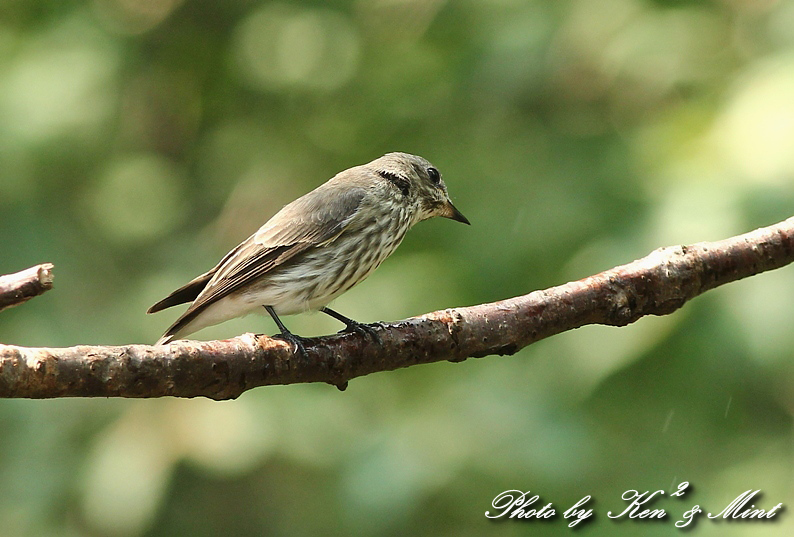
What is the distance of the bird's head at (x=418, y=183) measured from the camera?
13.9 feet

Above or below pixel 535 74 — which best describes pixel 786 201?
below

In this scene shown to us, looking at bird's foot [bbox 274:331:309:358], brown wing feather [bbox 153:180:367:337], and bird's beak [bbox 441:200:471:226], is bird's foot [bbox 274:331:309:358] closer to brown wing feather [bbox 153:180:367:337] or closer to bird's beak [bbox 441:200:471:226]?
brown wing feather [bbox 153:180:367:337]

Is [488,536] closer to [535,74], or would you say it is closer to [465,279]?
[465,279]

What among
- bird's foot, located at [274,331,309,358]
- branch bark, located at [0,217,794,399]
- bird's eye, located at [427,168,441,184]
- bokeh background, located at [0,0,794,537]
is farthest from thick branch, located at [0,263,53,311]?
bird's eye, located at [427,168,441,184]

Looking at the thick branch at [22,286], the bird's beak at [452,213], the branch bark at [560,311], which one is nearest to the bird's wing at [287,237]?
the bird's beak at [452,213]

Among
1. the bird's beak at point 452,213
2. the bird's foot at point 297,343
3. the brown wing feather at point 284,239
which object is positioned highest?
the brown wing feather at point 284,239

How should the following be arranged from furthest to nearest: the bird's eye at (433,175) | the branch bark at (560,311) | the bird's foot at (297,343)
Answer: the bird's eye at (433,175), the branch bark at (560,311), the bird's foot at (297,343)

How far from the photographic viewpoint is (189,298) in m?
3.94

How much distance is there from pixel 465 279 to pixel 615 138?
1.26 m

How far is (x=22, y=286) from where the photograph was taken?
2.15m

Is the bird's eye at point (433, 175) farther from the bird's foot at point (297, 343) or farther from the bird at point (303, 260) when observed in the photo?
the bird's foot at point (297, 343)

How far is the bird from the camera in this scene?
12.4 feet

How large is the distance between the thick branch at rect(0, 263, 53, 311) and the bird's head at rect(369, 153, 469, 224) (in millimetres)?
2250

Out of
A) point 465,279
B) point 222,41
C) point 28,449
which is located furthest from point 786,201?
point 222,41
